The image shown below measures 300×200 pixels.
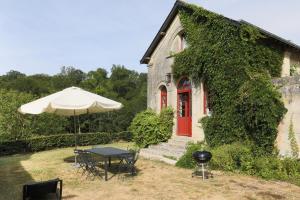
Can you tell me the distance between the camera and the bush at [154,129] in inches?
653

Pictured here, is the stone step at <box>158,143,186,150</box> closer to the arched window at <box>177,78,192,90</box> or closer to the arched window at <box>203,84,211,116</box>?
the arched window at <box>203,84,211,116</box>

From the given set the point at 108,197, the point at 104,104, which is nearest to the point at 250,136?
the point at 104,104

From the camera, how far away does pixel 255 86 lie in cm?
1177

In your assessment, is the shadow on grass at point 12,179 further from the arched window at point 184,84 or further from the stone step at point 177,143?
the arched window at point 184,84

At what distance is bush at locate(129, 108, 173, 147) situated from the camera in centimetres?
1659

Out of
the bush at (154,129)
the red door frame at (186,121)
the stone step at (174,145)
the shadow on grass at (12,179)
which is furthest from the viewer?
Answer: the bush at (154,129)

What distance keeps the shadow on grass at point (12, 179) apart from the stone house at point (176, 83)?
306 inches

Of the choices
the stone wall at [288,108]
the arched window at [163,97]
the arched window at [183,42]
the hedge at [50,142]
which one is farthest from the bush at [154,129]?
the stone wall at [288,108]

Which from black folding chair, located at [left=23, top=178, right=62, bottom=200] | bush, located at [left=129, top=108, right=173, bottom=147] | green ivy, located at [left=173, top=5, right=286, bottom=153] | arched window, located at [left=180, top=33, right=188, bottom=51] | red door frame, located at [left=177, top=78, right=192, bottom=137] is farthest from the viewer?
arched window, located at [left=180, top=33, right=188, bottom=51]

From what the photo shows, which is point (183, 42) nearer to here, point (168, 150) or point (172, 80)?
point (172, 80)

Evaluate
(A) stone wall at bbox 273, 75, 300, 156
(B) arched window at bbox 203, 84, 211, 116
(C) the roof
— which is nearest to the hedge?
(C) the roof

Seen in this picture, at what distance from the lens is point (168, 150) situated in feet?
49.4

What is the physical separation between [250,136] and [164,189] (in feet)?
17.3

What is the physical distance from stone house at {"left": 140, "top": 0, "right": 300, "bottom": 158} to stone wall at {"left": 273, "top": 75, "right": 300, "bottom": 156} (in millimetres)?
2748
